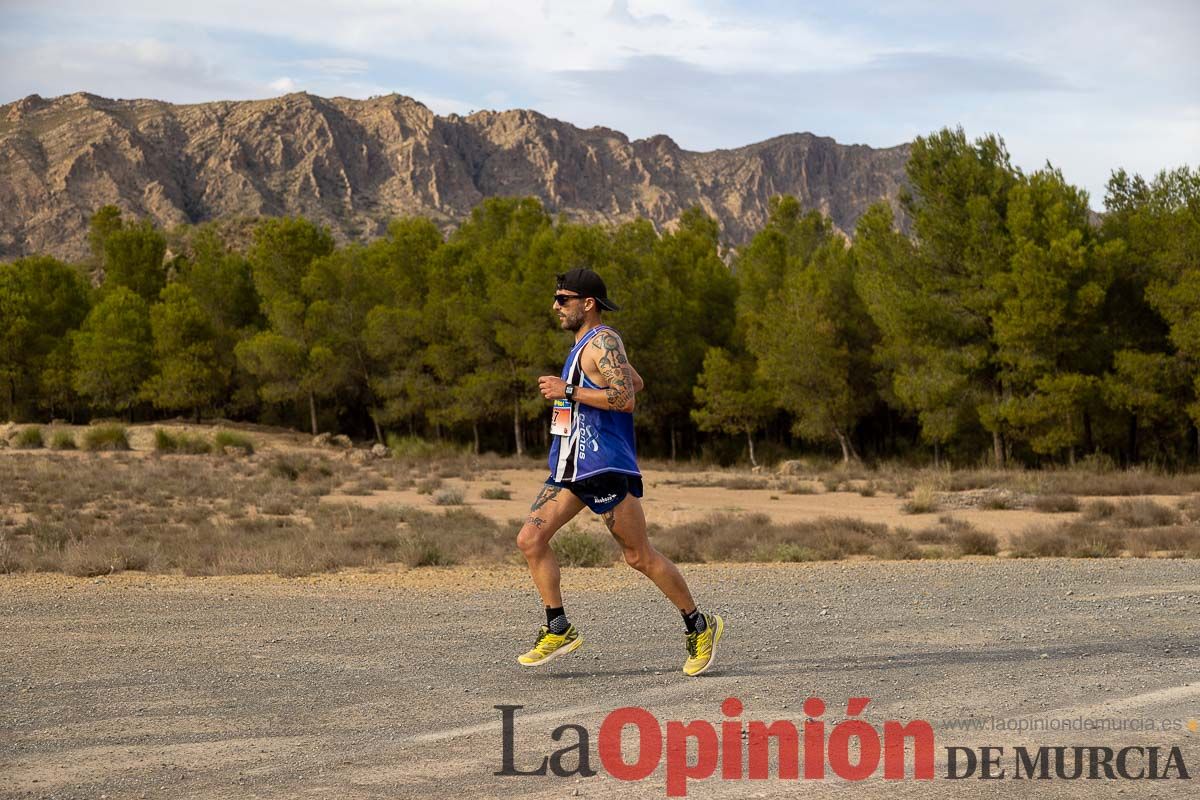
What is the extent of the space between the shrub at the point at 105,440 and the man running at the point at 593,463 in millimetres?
38164

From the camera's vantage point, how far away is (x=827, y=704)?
570cm

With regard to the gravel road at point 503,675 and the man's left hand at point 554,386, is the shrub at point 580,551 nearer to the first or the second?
the gravel road at point 503,675

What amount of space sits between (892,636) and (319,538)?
30.9 feet

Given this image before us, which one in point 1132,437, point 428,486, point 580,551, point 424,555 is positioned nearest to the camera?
point 580,551

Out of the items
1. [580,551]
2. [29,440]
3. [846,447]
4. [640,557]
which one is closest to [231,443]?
[29,440]

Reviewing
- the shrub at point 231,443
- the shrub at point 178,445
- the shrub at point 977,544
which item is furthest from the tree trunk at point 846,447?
the shrub at point 977,544

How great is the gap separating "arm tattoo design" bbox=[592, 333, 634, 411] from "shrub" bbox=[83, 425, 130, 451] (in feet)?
126

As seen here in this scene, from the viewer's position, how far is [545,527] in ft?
21.2

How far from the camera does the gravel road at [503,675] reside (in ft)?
15.2

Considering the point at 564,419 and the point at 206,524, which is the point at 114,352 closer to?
the point at 206,524

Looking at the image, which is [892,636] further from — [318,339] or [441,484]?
[318,339]

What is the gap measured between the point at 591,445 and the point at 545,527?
1.84ft

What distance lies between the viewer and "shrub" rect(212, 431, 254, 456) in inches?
1593

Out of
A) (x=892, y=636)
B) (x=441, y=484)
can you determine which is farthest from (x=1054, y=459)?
(x=892, y=636)
